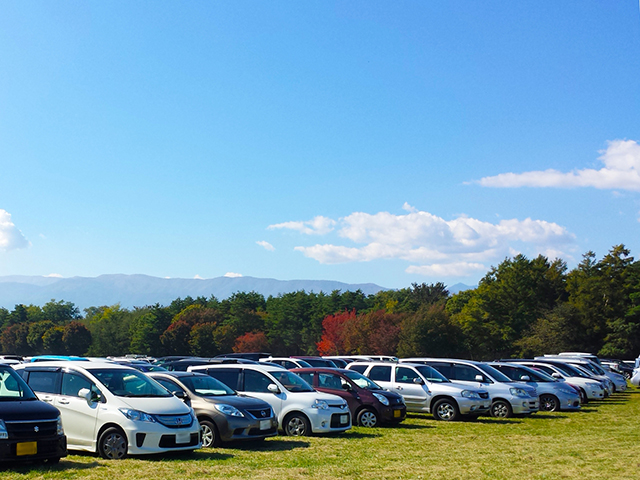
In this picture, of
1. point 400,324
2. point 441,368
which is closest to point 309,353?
point 400,324

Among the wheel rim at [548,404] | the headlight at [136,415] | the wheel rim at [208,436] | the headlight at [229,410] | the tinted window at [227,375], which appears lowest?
the wheel rim at [548,404]

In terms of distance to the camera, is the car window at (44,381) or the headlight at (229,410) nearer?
the car window at (44,381)

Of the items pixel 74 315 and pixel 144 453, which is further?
pixel 74 315

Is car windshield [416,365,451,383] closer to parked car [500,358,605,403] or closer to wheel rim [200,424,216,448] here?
parked car [500,358,605,403]

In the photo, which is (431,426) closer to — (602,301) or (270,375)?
(270,375)

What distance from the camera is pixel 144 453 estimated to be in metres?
11.0

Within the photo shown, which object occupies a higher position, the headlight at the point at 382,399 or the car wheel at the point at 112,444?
the headlight at the point at 382,399

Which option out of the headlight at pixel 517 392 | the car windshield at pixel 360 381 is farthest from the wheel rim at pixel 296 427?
the headlight at pixel 517 392

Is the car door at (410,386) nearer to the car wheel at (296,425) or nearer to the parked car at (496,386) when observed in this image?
the parked car at (496,386)

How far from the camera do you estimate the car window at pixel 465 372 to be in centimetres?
2081

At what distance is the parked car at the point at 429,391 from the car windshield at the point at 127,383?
9.51 metres

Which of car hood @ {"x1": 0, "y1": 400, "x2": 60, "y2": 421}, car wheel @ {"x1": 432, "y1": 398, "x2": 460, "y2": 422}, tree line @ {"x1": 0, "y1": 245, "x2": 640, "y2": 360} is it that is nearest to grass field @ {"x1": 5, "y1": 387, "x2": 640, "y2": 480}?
car hood @ {"x1": 0, "y1": 400, "x2": 60, "y2": 421}

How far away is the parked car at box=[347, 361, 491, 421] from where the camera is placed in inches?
762

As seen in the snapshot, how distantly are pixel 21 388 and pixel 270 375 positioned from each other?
6409 mm
